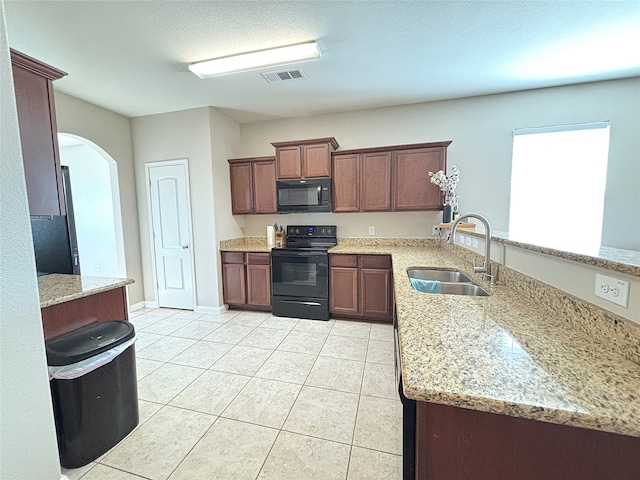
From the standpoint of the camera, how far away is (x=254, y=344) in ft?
9.07

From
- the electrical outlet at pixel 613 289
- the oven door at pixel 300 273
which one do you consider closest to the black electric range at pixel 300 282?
the oven door at pixel 300 273

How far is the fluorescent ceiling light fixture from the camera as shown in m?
2.24

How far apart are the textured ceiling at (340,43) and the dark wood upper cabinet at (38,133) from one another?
0.57 meters

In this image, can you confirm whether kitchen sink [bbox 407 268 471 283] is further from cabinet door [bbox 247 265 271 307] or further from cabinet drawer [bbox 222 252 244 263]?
cabinet drawer [bbox 222 252 244 263]

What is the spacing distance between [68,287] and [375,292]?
2796 millimetres

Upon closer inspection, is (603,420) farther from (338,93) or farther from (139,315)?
(139,315)

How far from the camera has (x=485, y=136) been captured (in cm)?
329

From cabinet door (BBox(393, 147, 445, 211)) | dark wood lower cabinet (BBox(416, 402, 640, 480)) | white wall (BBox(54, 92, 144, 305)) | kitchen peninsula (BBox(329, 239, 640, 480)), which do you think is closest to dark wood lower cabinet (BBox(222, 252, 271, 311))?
white wall (BBox(54, 92, 144, 305))

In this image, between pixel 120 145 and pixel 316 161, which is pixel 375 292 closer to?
pixel 316 161

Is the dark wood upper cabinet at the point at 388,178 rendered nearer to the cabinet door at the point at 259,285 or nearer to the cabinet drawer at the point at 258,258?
the cabinet drawer at the point at 258,258

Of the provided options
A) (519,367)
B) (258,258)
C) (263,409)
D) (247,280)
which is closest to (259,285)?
(247,280)

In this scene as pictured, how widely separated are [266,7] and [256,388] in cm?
279

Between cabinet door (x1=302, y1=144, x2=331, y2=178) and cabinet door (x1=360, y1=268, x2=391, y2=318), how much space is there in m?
1.38

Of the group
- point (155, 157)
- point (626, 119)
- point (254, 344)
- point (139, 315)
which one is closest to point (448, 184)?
point (626, 119)
